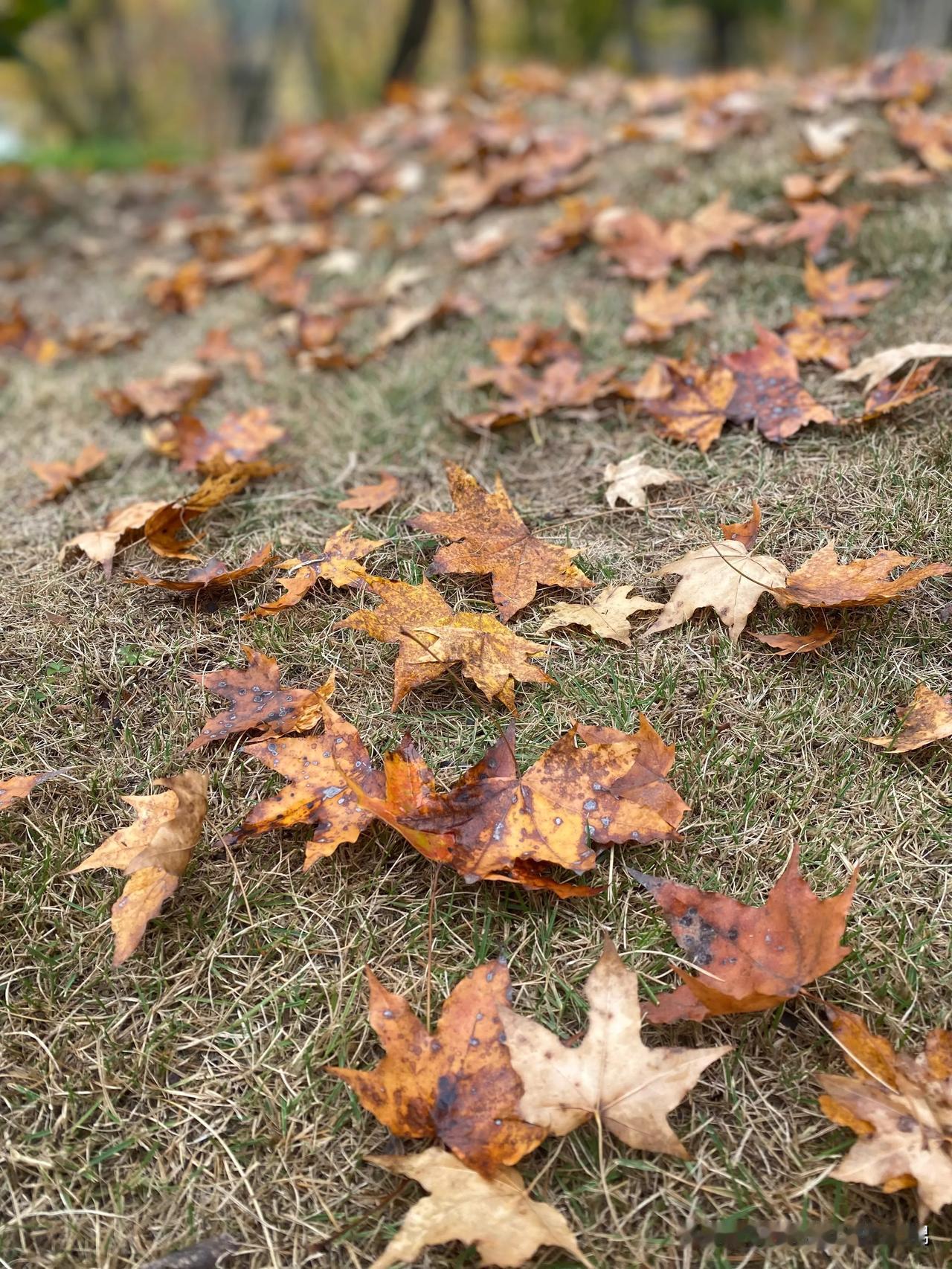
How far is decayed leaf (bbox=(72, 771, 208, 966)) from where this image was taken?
132 cm

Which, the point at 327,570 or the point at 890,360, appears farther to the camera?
the point at 890,360

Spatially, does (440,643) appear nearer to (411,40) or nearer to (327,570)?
(327,570)

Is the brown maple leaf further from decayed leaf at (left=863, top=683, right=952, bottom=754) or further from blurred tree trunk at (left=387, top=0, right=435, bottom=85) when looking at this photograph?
blurred tree trunk at (left=387, top=0, right=435, bottom=85)

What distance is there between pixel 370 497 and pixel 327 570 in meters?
0.32

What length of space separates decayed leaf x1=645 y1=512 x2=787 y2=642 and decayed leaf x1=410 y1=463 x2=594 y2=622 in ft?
0.60

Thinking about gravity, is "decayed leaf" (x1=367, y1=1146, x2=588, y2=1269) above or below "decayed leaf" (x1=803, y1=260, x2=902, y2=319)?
below

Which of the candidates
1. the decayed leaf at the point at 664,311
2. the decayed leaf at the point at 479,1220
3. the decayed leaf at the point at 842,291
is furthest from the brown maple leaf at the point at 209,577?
the decayed leaf at the point at 842,291

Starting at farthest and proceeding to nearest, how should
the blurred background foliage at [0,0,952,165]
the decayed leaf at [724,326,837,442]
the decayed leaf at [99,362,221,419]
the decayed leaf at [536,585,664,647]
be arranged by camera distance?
1. the blurred background foliage at [0,0,952,165]
2. the decayed leaf at [99,362,221,419]
3. the decayed leaf at [724,326,837,442]
4. the decayed leaf at [536,585,664,647]

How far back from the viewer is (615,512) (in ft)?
6.43

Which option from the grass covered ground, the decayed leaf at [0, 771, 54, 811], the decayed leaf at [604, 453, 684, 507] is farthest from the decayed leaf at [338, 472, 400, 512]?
the decayed leaf at [0, 771, 54, 811]

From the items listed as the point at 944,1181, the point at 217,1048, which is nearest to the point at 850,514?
the point at 944,1181

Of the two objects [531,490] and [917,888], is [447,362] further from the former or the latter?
[917,888]

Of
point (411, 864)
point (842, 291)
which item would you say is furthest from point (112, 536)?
point (842, 291)

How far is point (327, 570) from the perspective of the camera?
1.83 m
